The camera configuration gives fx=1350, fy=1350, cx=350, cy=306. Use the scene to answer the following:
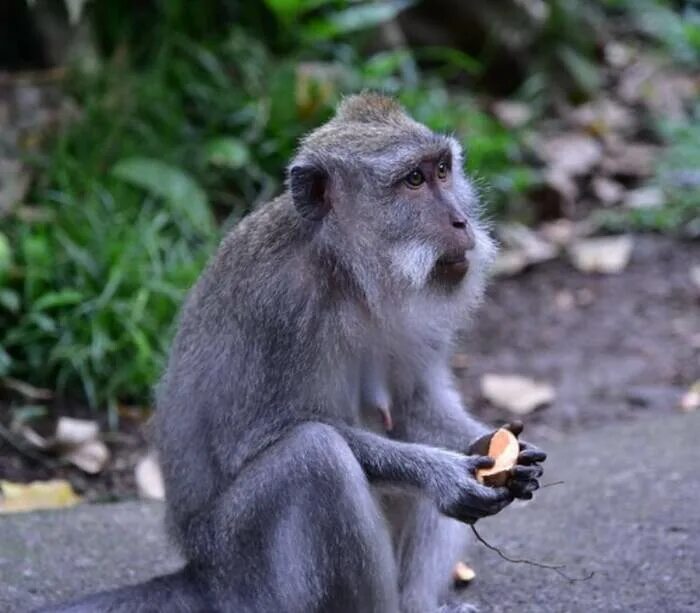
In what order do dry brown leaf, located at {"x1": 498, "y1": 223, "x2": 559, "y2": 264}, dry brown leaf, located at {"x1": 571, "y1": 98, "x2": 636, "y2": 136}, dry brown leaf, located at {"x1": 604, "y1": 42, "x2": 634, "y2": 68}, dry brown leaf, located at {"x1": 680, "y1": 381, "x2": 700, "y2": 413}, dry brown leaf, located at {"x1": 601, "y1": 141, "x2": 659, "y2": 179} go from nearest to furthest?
dry brown leaf, located at {"x1": 680, "y1": 381, "x2": 700, "y2": 413}
dry brown leaf, located at {"x1": 498, "y1": 223, "x2": 559, "y2": 264}
dry brown leaf, located at {"x1": 601, "y1": 141, "x2": 659, "y2": 179}
dry brown leaf, located at {"x1": 571, "y1": 98, "x2": 636, "y2": 136}
dry brown leaf, located at {"x1": 604, "y1": 42, "x2": 634, "y2": 68}

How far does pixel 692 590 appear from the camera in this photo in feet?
15.4

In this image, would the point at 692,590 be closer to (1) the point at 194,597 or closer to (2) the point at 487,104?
(1) the point at 194,597

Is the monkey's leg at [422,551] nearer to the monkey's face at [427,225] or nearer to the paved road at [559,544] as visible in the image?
the paved road at [559,544]

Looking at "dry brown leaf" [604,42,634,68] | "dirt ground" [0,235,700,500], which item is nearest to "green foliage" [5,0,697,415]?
"dirt ground" [0,235,700,500]

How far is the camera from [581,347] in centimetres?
928

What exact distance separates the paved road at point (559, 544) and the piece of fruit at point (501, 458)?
0.66m

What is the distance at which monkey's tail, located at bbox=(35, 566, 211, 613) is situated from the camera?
14.3 feet

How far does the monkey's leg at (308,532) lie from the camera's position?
421 centimetres

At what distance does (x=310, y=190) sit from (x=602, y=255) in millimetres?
6217

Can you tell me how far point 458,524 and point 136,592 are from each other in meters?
1.21

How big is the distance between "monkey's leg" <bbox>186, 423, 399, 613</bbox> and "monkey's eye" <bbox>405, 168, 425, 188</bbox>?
918 mm

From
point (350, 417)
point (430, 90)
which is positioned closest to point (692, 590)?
point (350, 417)

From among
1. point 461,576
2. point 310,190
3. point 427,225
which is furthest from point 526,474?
point 310,190

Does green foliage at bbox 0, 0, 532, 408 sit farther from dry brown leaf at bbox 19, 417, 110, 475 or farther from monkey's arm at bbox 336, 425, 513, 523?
monkey's arm at bbox 336, 425, 513, 523
